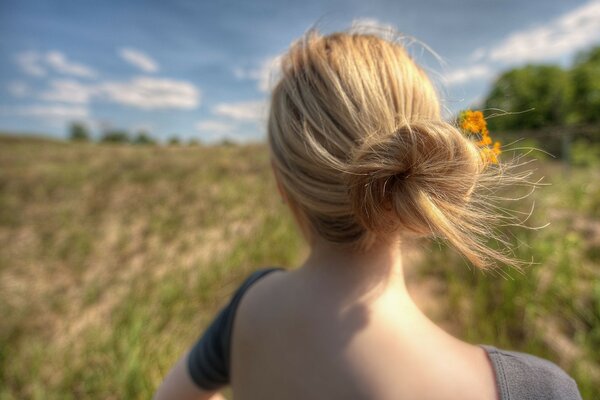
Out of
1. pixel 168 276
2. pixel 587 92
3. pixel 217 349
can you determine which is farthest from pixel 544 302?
pixel 587 92

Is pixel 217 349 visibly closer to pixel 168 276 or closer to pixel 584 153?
pixel 168 276

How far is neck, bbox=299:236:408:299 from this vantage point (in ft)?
2.60

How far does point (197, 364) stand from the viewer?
110cm

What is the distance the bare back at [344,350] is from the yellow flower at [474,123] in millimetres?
417

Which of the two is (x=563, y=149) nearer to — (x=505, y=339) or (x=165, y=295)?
(x=505, y=339)

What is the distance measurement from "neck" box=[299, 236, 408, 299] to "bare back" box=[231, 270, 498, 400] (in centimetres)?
1

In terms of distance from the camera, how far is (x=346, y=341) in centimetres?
74

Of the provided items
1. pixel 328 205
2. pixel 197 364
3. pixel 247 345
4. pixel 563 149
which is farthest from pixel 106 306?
pixel 563 149

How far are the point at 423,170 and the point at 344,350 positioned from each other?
421 millimetres

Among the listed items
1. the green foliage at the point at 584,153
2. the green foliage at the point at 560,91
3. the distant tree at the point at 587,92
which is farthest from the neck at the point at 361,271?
the distant tree at the point at 587,92

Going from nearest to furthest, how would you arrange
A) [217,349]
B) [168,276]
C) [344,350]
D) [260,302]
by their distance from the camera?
[344,350]
[260,302]
[217,349]
[168,276]

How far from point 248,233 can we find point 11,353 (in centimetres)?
249

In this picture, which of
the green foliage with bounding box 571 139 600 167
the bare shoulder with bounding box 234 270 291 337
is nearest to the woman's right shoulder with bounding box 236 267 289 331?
the bare shoulder with bounding box 234 270 291 337

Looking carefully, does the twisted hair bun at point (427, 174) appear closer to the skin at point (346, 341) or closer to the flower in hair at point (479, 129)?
the flower in hair at point (479, 129)
